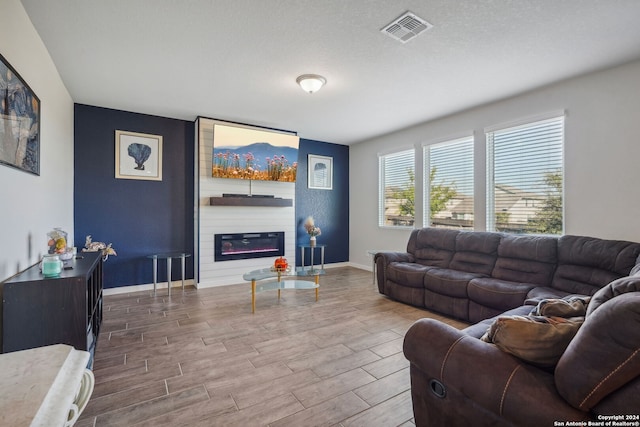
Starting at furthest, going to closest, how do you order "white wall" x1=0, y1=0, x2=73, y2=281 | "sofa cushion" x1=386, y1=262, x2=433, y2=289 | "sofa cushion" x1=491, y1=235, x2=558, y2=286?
"sofa cushion" x1=386, y1=262, x2=433, y2=289 → "sofa cushion" x1=491, y1=235, x2=558, y2=286 → "white wall" x1=0, y1=0, x2=73, y2=281

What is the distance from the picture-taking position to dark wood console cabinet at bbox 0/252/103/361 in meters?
1.88

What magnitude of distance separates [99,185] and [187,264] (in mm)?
1781

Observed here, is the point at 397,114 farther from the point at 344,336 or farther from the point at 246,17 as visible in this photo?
the point at 344,336

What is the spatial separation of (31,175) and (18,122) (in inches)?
20.8

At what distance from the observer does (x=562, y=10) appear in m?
2.25

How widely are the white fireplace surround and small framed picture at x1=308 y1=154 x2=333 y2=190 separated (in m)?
1.10

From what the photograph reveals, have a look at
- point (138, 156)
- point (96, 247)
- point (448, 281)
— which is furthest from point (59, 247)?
point (448, 281)

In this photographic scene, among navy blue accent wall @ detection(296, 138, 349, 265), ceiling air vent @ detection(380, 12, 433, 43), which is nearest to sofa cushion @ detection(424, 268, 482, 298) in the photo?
ceiling air vent @ detection(380, 12, 433, 43)

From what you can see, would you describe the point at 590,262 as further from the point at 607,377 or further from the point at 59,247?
the point at 59,247

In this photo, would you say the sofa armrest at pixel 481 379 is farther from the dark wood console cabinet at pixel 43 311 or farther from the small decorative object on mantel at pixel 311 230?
the small decorative object on mantel at pixel 311 230

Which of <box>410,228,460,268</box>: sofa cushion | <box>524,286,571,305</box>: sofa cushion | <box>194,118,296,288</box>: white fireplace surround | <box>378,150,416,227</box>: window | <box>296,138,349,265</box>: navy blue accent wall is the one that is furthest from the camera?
<box>296,138,349,265</box>: navy blue accent wall

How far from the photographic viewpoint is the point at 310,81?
11.0 feet

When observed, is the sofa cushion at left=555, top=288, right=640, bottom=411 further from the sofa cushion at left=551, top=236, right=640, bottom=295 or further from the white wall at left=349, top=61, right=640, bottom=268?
the white wall at left=349, top=61, right=640, bottom=268

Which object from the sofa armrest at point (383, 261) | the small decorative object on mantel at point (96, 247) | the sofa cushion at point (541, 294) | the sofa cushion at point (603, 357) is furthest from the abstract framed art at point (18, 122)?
the sofa cushion at point (541, 294)
